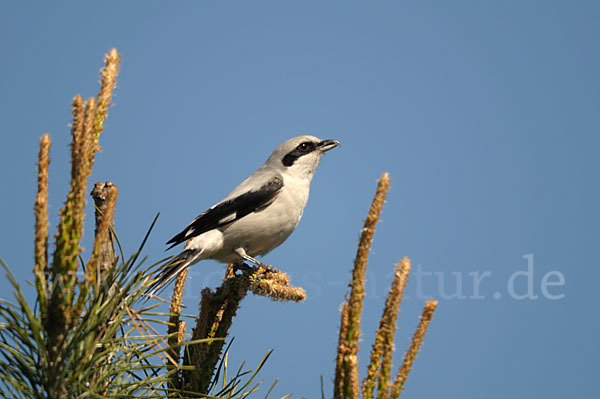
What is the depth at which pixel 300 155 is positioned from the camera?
7551mm

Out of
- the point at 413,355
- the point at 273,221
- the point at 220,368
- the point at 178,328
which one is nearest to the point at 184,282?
the point at 178,328

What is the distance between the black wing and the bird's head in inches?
26.0

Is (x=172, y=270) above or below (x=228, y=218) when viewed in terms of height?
below

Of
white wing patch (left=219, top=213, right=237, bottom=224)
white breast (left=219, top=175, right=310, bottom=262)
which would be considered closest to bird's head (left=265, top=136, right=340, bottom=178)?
white breast (left=219, top=175, right=310, bottom=262)

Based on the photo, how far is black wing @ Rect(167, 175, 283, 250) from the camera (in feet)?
20.9

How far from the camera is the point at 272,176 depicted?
700 centimetres

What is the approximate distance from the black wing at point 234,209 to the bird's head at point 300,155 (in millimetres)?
660

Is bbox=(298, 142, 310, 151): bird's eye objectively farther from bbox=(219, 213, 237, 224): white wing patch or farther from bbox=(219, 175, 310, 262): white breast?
bbox=(219, 213, 237, 224): white wing patch

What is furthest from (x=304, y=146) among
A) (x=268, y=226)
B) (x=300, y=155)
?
(x=268, y=226)

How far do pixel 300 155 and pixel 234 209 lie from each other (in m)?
1.45

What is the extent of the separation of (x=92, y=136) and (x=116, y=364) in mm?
1006

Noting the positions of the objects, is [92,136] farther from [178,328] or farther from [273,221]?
[273,221]

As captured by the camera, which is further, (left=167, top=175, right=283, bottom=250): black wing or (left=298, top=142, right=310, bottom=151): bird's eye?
(left=298, top=142, right=310, bottom=151): bird's eye

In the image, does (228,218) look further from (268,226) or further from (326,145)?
(326,145)
